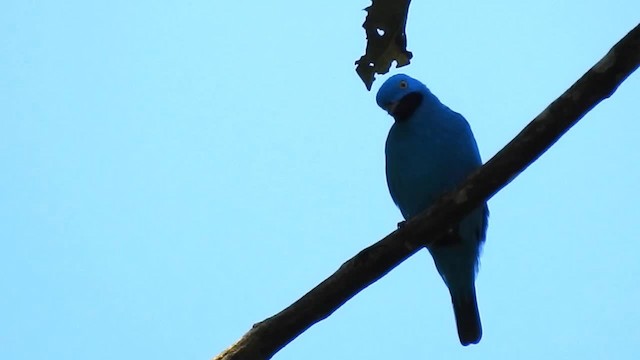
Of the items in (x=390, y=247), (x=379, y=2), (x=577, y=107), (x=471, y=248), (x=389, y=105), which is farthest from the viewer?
(x=389, y=105)

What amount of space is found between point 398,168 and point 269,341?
2152 mm

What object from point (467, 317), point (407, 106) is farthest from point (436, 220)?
point (407, 106)

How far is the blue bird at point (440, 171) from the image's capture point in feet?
16.8

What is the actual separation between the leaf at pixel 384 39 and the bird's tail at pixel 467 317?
144cm

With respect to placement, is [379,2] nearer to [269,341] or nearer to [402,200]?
[402,200]

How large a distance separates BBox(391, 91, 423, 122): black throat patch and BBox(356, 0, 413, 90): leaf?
21.7 inches

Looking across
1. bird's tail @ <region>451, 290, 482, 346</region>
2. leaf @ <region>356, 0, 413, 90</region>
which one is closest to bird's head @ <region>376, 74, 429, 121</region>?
leaf @ <region>356, 0, 413, 90</region>

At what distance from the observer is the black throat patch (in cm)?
552

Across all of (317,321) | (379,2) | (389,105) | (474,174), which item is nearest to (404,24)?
(379,2)

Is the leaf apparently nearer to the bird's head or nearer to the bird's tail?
the bird's head

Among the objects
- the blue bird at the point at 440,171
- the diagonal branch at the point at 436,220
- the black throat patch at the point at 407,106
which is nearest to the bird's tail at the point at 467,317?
the blue bird at the point at 440,171

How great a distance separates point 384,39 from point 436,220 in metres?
1.74

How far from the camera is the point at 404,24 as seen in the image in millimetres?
4812

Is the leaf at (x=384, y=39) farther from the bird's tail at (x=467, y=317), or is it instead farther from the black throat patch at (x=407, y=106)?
the bird's tail at (x=467, y=317)
